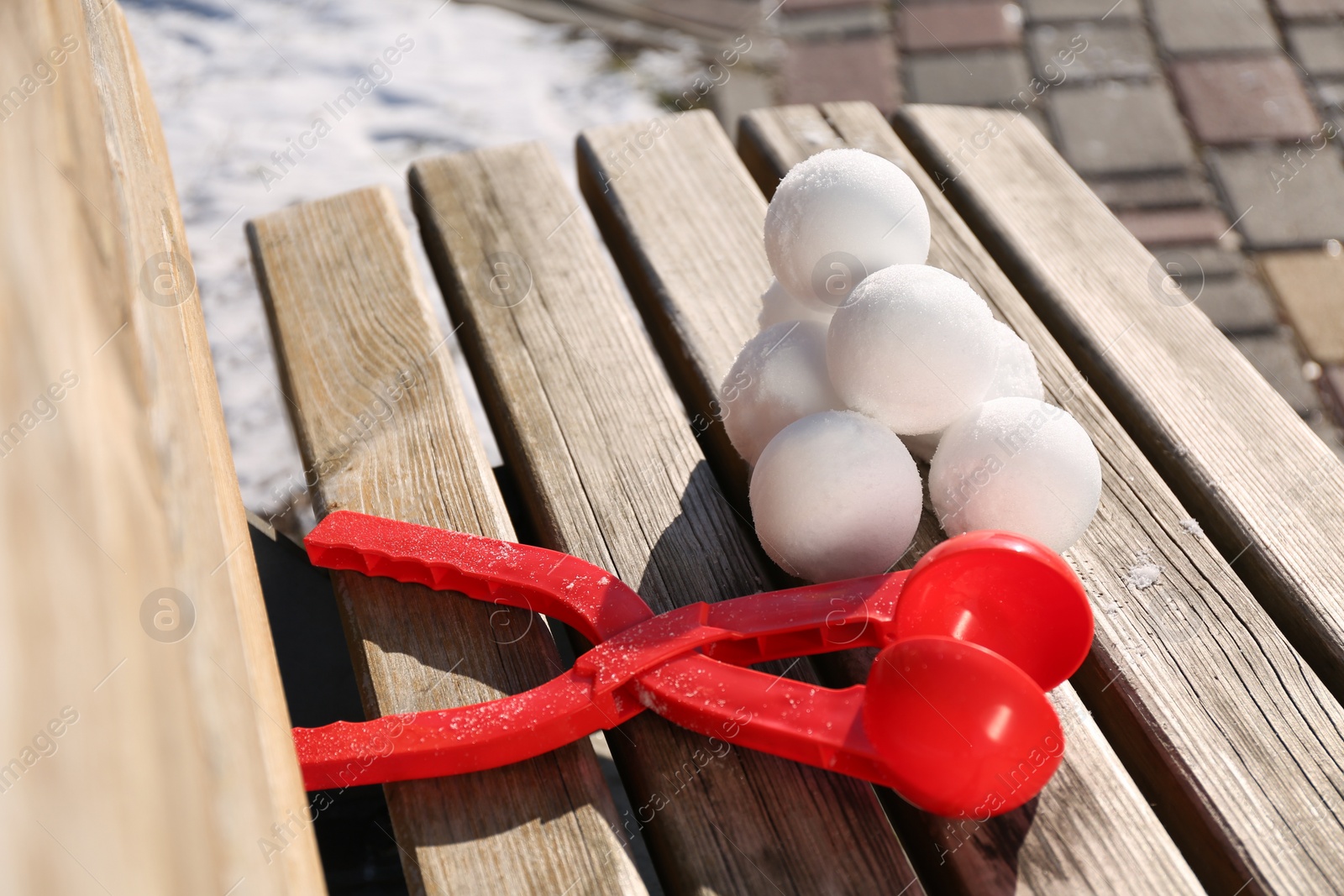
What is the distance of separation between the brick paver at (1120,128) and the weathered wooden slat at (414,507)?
6.23ft

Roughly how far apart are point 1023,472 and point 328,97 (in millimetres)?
2790

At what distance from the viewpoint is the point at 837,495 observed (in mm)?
1035

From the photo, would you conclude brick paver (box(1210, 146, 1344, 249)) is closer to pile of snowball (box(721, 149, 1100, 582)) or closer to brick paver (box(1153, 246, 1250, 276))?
brick paver (box(1153, 246, 1250, 276))

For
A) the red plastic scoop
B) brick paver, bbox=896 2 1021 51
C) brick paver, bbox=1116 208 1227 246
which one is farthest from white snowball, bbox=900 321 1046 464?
brick paver, bbox=896 2 1021 51

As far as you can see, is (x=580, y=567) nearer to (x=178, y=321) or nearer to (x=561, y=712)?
(x=561, y=712)

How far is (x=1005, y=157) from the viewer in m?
1.76

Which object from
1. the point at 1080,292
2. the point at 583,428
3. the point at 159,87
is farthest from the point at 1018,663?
the point at 159,87

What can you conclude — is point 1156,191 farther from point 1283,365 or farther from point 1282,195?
point 1283,365

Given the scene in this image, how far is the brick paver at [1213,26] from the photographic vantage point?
2.96 metres

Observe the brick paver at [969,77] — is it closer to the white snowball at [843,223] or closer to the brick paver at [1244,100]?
the brick paver at [1244,100]

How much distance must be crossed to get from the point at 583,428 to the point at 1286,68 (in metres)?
2.59

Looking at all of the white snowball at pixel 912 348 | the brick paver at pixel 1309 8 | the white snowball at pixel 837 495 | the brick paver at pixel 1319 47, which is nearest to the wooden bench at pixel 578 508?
the white snowball at pixel 837 495

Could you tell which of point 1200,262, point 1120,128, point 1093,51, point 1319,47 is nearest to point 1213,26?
point 1319,47

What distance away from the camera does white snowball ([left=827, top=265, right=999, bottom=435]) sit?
40.9 inches
